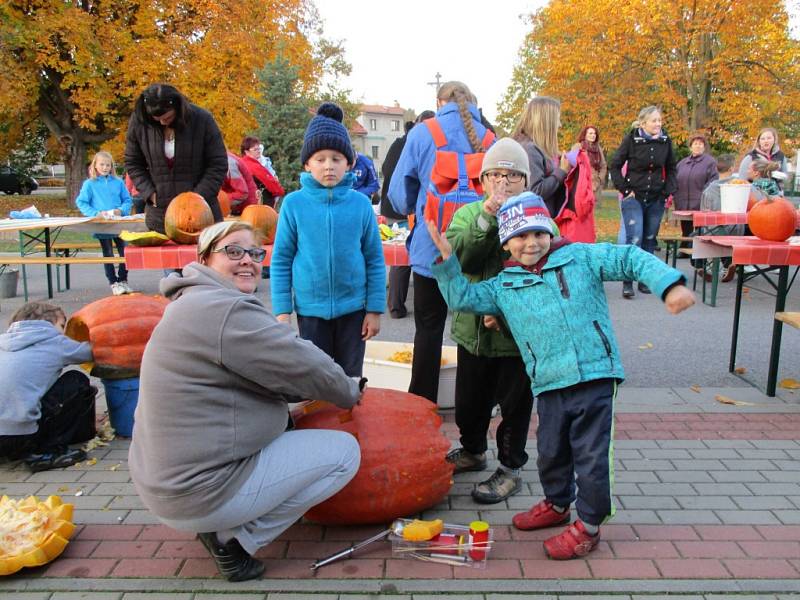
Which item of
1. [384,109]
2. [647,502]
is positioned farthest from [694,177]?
[384,109]

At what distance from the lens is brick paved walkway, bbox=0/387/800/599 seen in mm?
2729

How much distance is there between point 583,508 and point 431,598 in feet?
2.43

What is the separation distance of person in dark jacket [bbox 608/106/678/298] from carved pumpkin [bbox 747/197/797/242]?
336cm

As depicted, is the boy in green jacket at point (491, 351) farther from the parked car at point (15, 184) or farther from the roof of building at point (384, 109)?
the roof of building at point (384, 109)

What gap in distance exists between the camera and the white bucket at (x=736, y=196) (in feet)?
29.2

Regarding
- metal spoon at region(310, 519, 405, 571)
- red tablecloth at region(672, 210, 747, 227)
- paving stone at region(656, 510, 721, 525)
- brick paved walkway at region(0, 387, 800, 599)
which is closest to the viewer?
brick paved walkway at region(0, 387, 800, 599)

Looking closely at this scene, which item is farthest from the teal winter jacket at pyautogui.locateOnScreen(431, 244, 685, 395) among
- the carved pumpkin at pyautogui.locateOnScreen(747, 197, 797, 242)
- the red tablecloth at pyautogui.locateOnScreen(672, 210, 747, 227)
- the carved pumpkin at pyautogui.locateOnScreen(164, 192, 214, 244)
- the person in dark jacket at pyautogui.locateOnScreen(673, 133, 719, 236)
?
the person in dark jacket at pyautogui.locateOnScreen(673, 133, 719, 236)

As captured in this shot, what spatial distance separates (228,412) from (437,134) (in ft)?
6.58

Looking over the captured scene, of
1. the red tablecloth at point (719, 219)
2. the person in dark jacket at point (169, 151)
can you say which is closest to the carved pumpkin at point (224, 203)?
the person in dark jacket at point (169, 151)

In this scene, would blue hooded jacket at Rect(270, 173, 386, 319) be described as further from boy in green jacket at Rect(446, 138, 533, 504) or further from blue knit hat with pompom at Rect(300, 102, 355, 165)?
boy in green jacket at Rect(446, 138, 533, 504)

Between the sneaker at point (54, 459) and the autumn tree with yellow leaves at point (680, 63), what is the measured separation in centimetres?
1959

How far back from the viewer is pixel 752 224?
559 centimetres

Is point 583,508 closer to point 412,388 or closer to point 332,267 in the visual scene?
point 412,388

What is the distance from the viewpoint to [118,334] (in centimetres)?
409
